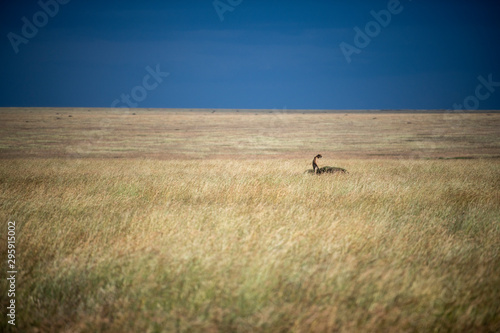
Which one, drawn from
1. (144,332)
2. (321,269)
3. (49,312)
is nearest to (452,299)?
(321,269)

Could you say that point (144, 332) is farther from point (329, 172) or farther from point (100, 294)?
point (329, 172)

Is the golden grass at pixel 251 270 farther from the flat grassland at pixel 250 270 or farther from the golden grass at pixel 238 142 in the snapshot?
the golden grass at pixel 238 142

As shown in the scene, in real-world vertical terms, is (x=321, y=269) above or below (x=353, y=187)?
below

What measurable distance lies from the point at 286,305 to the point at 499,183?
11463 mm

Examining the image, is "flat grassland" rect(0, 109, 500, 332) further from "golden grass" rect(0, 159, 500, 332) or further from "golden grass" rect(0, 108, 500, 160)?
"golden grass" rect(0, 108, 500, 160)

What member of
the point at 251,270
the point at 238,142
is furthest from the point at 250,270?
the point at 238,142

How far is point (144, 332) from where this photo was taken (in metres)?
2.78

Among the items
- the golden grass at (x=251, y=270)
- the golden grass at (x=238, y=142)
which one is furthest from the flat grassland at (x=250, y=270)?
the golden grass at (x=238, y=142)

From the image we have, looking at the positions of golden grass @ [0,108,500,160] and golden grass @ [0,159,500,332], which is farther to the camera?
golden grass @ [0,108,500,160]

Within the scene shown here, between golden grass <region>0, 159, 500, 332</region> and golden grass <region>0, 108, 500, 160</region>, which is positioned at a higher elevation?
golden grass <region>0, 108, 500, 160</region>

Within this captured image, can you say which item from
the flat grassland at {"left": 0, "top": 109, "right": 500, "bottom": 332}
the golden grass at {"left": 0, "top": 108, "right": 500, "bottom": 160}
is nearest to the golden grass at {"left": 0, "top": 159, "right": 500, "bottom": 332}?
the flat grassland at {"left": 0, "top": 109, "right": 500, "bottom": 332}

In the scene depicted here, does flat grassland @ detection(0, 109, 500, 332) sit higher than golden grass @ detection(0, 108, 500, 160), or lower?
lower

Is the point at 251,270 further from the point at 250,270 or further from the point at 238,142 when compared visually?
the point at 238,142

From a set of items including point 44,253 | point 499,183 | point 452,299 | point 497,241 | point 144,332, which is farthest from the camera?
point 499,183
